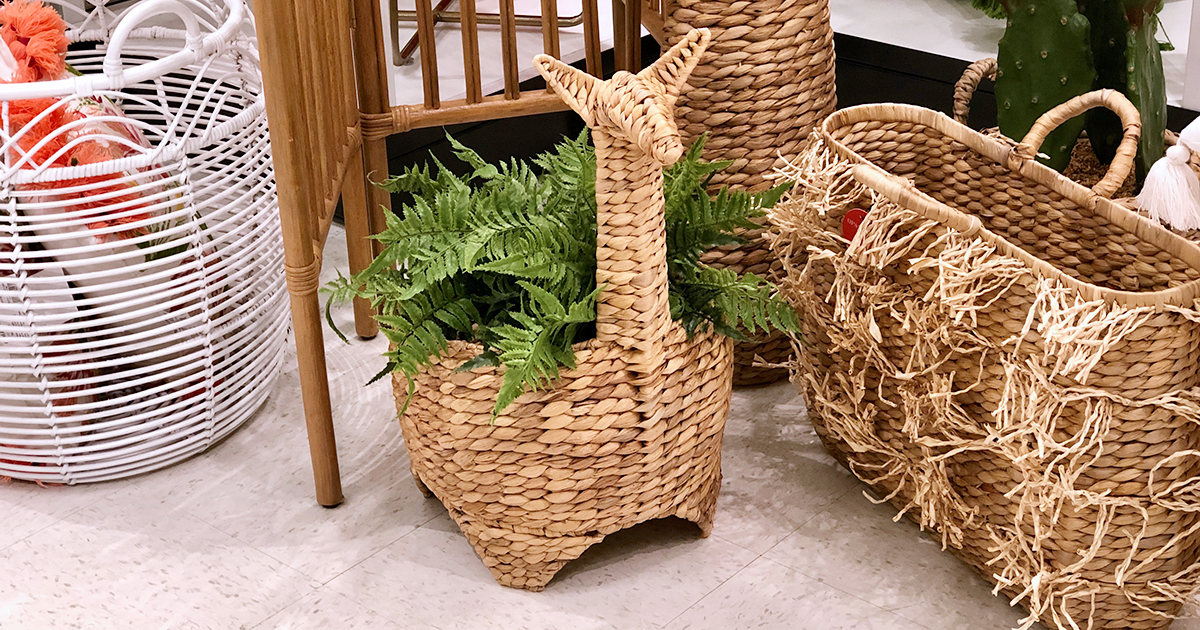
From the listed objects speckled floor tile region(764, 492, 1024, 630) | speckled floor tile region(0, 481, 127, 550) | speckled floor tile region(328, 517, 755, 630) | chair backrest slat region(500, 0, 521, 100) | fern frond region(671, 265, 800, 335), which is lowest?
speckled floor tile region(764, 492, 1024, 630)

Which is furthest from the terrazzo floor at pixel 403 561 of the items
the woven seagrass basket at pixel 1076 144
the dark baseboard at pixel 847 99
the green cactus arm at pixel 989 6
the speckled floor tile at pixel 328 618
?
the green cactus arm at pixel 989 6

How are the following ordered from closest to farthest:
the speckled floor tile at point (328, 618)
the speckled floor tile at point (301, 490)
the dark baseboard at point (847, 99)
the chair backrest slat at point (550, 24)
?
the speckled floor tile at point (328, 618), the speckled floor tile at point (301, 490), the chair backrest slat at point (550, 24), the dark baseboard at point (847, 99)

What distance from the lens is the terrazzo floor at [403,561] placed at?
1192 mm

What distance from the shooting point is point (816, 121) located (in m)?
1.50

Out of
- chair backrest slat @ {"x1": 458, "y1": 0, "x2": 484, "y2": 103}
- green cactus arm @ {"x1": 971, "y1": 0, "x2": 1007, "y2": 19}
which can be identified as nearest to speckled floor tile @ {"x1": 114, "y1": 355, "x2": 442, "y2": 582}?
chair backrest slat @ {"x1": 458, "y1": 0, "x2": 484, "y2": 103}

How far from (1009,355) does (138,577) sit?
0.97 m

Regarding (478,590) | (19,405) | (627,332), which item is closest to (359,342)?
(19,405)

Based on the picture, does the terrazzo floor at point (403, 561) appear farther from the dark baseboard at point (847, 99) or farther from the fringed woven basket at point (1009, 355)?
the dark baseboard at point (847, 99)

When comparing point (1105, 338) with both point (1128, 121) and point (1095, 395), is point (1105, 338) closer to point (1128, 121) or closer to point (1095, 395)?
point (1095, 395)

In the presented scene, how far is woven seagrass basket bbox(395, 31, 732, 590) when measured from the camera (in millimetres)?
1030

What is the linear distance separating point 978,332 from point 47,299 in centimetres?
104

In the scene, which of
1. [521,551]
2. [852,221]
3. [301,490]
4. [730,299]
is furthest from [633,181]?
[301,490]

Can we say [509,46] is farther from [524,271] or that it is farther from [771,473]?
[771,473]

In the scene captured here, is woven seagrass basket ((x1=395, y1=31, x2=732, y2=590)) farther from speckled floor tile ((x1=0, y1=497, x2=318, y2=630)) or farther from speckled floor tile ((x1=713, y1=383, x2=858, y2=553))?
speckled floor tile ((x1=0, y1=497, x2=318, y2=630))
